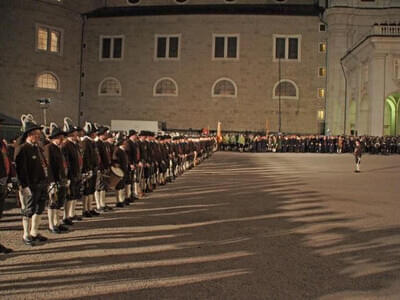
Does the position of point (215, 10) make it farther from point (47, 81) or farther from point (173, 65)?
point (47, 81)

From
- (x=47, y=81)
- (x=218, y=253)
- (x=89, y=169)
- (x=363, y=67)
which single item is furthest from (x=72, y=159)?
(x=47, y=81)

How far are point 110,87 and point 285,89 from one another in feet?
65.5

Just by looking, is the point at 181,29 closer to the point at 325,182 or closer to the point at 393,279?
the point at 325,182

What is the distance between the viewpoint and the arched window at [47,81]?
4984 centimetres

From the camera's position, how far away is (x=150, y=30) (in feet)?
171

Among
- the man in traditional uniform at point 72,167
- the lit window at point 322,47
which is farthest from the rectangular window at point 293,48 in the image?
the man in traditional uniform at point 72,167

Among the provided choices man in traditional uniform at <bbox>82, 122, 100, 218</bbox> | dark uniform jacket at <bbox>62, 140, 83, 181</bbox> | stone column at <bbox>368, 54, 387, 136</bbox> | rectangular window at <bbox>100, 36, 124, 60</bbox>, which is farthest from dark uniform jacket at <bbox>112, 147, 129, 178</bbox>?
rectangular window at <bbox>100, 36, 124, 60</bbox>

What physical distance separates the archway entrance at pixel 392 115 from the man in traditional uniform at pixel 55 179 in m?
37.4

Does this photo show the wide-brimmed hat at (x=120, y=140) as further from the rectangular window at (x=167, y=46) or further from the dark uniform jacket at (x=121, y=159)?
the rectangular window at (x=167, y=46)

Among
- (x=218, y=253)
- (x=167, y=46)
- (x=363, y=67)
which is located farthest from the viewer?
(x=167, y=46)

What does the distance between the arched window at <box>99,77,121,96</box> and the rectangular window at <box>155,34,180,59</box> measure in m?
5.75

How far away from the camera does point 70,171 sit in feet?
30.7

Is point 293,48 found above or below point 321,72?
above

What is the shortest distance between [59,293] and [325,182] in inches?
552
